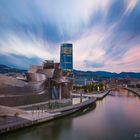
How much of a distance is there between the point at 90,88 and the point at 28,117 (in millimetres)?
66953

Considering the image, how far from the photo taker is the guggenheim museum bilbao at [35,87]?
3152 cm

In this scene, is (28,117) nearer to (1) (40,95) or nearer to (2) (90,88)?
(1) (40,95)

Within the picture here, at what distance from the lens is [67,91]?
53.7 m

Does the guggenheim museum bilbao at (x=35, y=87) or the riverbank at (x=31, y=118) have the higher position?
the guggenheim museum bilbao at (x=35, y=87)

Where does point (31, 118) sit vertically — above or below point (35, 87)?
below

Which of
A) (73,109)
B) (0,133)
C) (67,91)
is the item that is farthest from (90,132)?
(67,91)

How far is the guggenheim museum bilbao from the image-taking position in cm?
3152

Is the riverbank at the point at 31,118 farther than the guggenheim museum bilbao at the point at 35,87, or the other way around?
the guggenheim museum bilbao at the point at 35,87

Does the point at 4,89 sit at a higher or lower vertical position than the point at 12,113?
higher

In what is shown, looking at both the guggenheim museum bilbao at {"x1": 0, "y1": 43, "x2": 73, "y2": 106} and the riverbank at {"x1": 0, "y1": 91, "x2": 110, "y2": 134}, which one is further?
the guggenheim museum bilbao at {"x1": 0, "y1": 43, "x2": 73, "y2": 106}

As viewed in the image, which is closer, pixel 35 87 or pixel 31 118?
pixel 31 118

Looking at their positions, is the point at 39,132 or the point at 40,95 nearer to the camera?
the point at 39,132

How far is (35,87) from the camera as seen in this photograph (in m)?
38.8

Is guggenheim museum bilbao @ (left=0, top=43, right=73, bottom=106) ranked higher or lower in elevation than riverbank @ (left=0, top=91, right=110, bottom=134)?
higher
